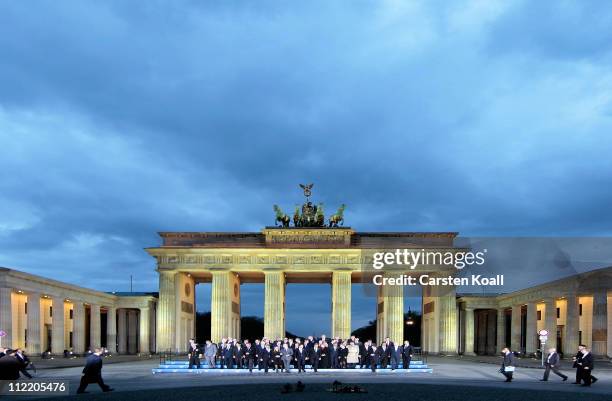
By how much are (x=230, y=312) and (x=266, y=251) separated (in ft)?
19.4

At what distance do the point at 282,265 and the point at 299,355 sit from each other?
24.0 meters

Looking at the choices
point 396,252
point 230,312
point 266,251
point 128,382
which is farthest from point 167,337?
point 128,382

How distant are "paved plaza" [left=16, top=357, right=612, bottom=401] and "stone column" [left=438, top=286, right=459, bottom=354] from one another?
76.0 feet

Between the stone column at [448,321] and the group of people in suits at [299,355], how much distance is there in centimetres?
2308

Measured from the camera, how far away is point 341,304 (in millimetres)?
57344

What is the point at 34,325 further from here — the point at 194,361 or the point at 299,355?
the point at 299,355

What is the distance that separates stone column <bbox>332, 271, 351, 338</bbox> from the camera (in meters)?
57.2

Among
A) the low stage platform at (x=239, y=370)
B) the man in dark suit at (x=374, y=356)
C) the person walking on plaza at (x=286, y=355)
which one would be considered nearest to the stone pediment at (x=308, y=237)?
the man in dark suit at (x=374, y=356)

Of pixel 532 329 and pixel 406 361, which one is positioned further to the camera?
pixel 532 329

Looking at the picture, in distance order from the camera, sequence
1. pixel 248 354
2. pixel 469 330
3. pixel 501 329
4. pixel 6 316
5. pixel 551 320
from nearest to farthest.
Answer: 1. pixel 248 354
2. pixel 6 316
3. pixel 551 320
4. pixel 469 330
5. pixel 501 329

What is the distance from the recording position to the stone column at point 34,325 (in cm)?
4888

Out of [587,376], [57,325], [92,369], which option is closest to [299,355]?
[587,376]

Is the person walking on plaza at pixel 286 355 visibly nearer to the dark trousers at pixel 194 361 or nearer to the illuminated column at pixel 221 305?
the dark trousers at pixel 194 361
